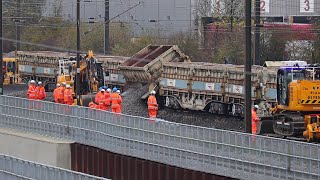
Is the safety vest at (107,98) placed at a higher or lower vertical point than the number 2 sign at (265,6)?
lower

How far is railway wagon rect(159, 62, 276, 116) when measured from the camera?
1548 inches

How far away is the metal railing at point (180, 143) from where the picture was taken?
2020 centimetres

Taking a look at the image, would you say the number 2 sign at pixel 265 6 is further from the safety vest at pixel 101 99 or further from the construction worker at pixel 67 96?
the safety vest at pixel 101 99

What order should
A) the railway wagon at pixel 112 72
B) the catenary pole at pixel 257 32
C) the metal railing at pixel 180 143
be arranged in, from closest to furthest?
the metal railing at pixel 180 143
the catenary pole at pixel 257 32
the railway wagon at pixel 112 72

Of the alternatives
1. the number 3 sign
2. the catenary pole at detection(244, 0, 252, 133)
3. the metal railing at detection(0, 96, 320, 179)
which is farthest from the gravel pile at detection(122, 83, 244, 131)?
the number 3 sign

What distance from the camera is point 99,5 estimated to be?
82.9m

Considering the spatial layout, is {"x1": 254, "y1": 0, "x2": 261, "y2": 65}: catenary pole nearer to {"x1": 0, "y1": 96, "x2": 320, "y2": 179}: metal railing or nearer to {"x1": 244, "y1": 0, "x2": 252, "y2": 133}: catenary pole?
{"x1": 0, "y1": 96, "x2": 320, "y2": 179}: metal railing

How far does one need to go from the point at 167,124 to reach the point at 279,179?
5919 mm

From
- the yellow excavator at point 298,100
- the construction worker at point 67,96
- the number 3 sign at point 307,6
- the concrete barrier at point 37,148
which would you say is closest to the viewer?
the concrete barrier at point 37,148

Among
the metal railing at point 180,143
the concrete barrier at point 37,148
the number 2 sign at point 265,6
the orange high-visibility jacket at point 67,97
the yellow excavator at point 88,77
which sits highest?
the number 2 sign at point 265,6

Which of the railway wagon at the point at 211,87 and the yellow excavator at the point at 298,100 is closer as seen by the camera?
the yellow excavator at the point at 298,100

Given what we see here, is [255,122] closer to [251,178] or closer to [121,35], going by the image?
[251,178]

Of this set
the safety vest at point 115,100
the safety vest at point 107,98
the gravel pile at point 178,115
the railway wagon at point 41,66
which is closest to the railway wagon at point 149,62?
the gravel pile at point 178,115

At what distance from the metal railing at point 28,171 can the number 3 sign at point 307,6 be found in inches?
2402
